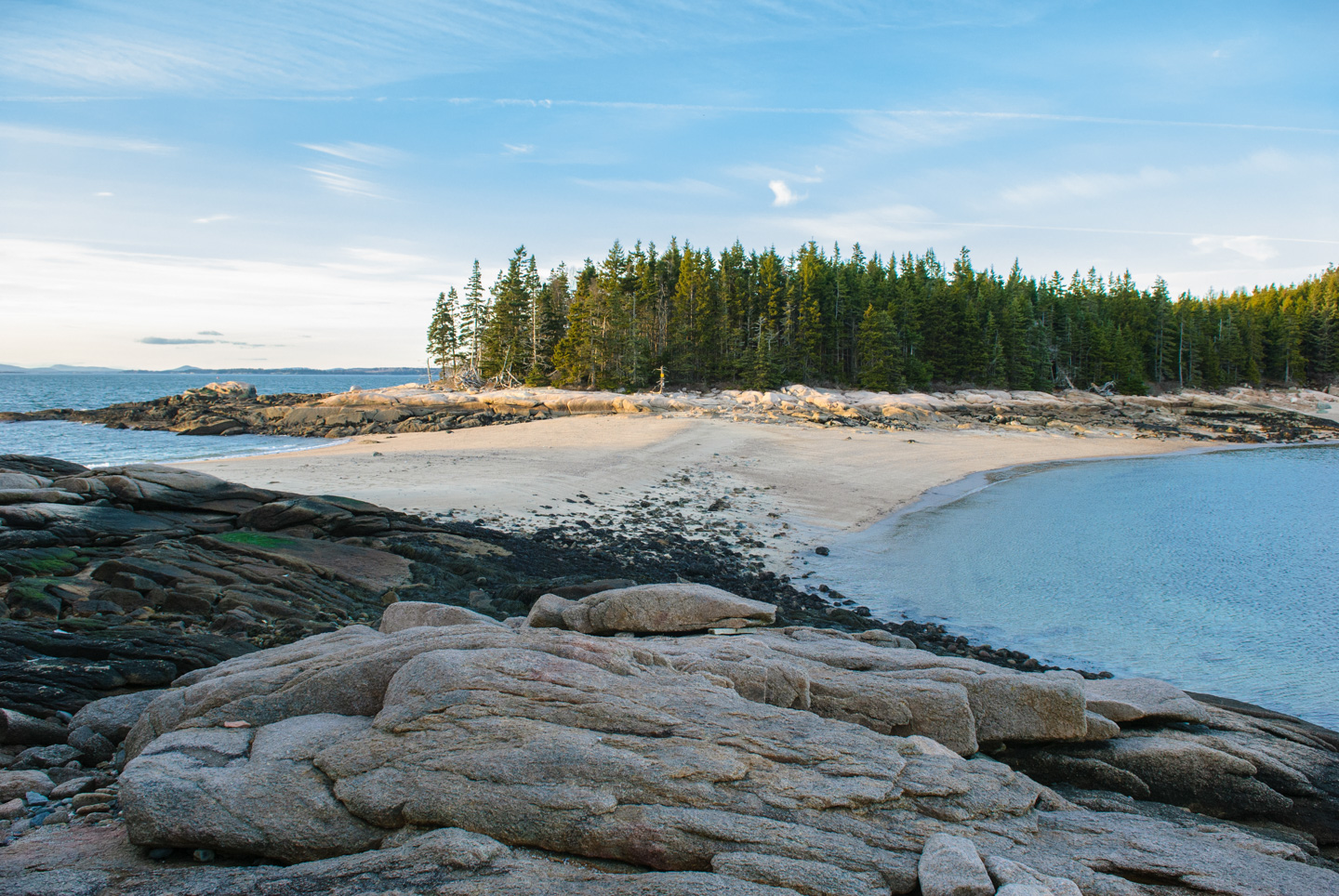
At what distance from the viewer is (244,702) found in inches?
195

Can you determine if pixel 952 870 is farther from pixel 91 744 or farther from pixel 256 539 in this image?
pixel 256 539

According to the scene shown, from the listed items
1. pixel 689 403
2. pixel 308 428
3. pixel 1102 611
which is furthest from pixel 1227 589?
pixel 308 428

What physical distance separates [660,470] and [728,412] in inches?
877

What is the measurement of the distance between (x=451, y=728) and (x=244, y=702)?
1910mm

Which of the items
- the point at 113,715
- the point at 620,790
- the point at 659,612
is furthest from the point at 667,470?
the point at 620,790

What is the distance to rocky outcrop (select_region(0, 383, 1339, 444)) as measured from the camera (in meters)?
43.3

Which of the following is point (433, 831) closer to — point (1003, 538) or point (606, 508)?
point (606, 508)

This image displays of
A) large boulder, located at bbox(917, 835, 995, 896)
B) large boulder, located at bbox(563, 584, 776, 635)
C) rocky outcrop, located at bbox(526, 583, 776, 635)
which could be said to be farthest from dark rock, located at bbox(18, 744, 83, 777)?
large boulder, located at bbox(917, 835, 995, 896)

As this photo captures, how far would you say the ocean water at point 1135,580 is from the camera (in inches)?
405

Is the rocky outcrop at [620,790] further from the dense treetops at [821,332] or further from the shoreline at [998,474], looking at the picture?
the dense treetops at [821,332]

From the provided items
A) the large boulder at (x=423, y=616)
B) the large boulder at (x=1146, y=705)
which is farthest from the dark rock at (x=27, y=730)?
the large boulder at (x=1146, y=705)

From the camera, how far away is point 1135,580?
48.0 ft

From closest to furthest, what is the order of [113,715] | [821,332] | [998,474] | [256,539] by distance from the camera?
[113,715], [256,539], [998,474], [821,332]

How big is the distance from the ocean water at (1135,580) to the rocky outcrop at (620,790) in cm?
653
